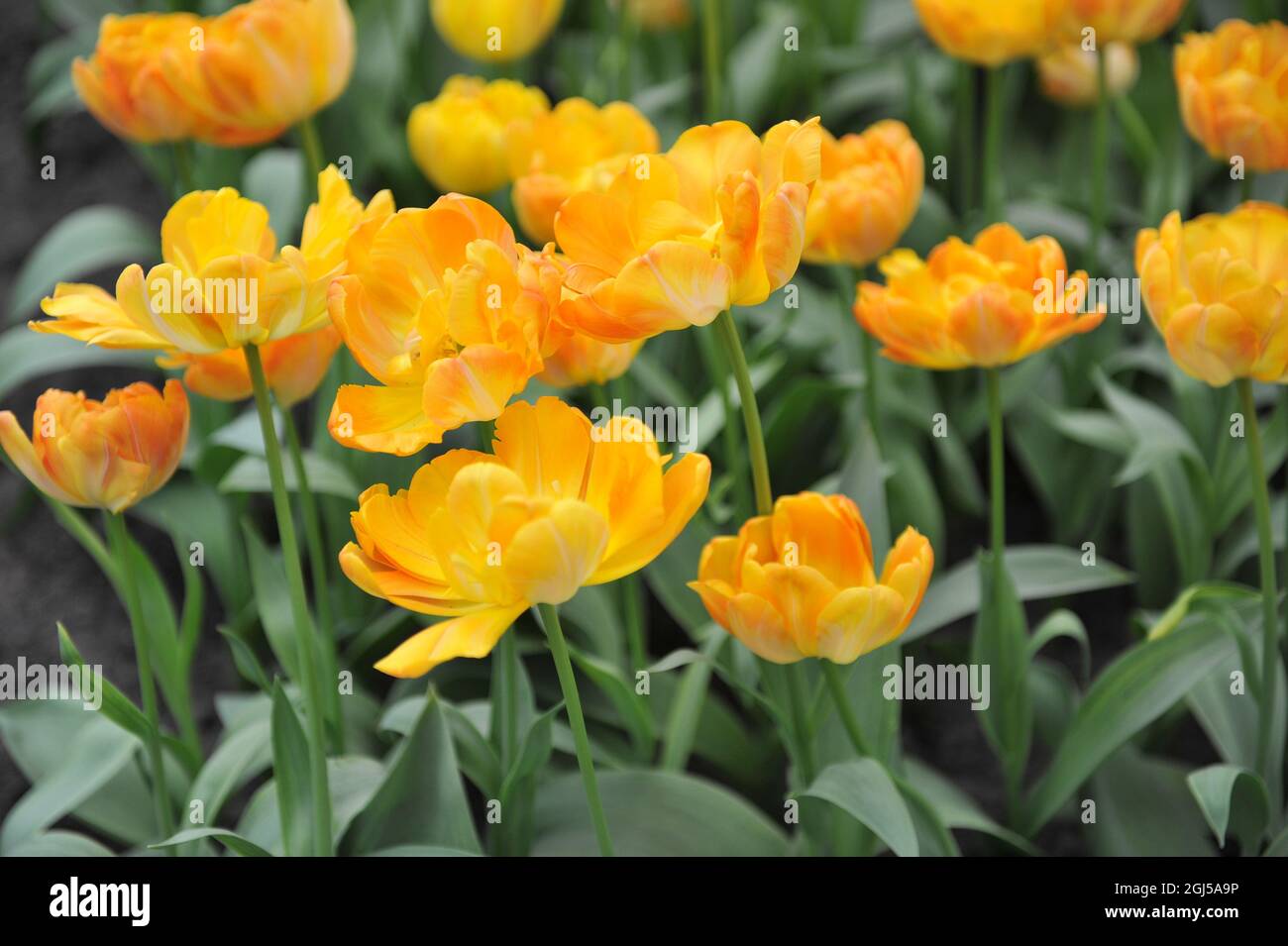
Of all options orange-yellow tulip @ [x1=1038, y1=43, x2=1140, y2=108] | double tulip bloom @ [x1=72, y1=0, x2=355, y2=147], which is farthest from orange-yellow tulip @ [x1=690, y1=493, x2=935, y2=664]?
orange-yellow tulip @ [x1=1038, y1=43, x2=1140, y2=108]

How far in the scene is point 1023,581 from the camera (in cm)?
174

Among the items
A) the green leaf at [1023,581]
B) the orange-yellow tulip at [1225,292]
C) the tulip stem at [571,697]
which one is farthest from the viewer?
the green leaf at [1023,581]

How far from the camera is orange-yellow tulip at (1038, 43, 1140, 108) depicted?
90.3 inches

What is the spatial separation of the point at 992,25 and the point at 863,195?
481 mm

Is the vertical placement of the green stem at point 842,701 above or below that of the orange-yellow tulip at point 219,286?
below

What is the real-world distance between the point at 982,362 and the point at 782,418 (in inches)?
23.0

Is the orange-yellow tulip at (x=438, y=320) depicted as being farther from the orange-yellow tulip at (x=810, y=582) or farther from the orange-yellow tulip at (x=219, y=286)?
the orange-yellow tulip at (x=810, y=582)

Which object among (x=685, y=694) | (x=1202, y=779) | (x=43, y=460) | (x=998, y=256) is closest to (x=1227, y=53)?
(x=998, y=256)

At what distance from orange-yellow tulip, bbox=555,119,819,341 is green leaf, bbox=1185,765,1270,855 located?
0.66m

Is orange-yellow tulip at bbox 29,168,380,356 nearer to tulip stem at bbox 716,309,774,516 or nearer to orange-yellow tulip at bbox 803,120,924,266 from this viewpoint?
tulip stem at bbox 716,309,774,516

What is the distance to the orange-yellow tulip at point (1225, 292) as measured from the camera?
1.18 metres

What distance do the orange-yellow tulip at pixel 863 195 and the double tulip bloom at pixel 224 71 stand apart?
1.81 feet

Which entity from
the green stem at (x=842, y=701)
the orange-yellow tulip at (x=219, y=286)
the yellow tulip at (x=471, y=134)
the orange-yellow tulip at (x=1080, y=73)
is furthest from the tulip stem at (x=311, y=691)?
the orange-yellow tulip at (x=1080, y=73)

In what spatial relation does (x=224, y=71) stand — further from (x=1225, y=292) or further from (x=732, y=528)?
(x=1225, y=292)
